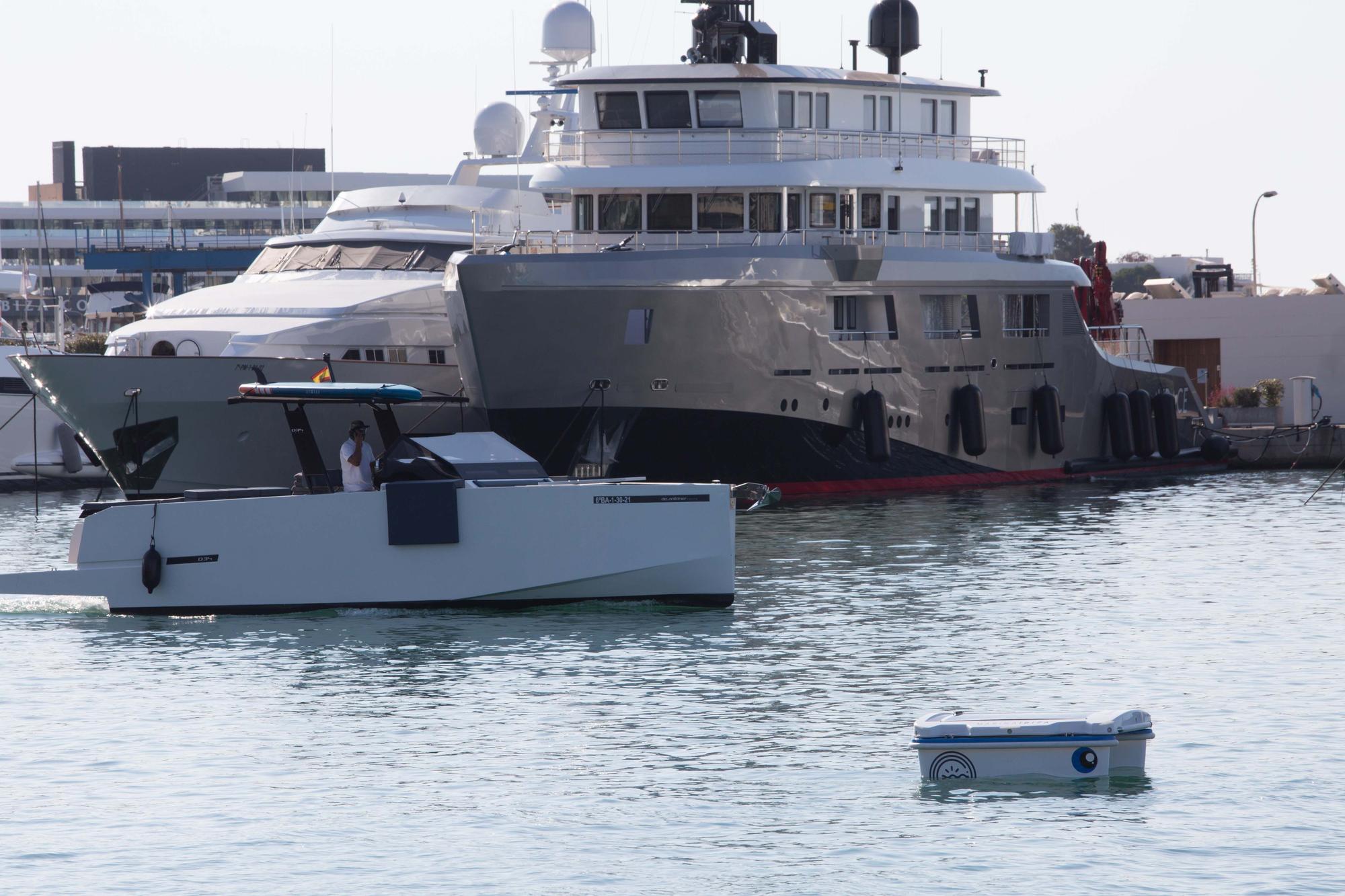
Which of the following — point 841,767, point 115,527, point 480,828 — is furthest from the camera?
point 115,527

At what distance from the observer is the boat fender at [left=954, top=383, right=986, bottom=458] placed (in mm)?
35688

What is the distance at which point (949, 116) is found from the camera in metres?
38.3

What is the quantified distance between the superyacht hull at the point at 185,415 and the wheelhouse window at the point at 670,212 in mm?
5424

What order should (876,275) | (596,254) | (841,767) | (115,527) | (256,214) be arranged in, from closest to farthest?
(841,767), (115,527), (596,254), (876,275), (256,214)

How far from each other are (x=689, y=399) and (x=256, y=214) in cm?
8791

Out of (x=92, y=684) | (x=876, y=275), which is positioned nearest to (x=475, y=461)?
(x=92, y=684)

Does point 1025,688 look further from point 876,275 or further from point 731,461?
point 876,275

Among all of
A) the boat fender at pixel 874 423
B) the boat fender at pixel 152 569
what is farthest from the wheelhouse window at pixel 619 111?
the boat fender at pixel 152 569

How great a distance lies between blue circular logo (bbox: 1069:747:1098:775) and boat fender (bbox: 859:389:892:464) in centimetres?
2015

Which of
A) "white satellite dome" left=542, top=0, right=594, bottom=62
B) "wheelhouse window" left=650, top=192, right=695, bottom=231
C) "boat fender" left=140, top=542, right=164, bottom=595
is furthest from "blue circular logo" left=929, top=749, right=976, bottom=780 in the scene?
"white satellite dome" left=542, top=0, right=594, bottom=62

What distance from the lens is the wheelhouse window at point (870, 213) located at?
34969 millimetres

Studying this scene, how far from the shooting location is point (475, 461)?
815 inches

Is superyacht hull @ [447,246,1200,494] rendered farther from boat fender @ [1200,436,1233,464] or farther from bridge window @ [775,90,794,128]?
boat fender @ [1200,436,1233,464]

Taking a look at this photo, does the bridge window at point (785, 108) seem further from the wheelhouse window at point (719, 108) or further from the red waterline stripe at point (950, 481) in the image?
the red waterline stripe at point (950, 481)
